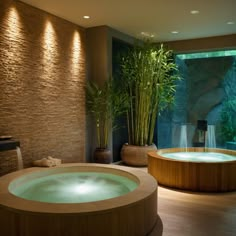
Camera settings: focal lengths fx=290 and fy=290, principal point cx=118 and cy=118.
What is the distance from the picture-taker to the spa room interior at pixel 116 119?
2979mm

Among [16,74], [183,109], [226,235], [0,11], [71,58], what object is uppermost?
[0,11]

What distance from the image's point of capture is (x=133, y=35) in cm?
700

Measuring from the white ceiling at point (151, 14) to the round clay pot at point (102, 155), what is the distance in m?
2.62

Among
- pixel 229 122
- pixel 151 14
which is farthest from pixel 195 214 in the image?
pixel 229 122

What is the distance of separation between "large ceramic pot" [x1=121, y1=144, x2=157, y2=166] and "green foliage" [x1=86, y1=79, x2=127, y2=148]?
0.58 meters

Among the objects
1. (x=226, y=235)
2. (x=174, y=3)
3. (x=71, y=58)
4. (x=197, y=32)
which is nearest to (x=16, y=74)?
(x=71, y=58)

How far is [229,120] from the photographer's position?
287 inches

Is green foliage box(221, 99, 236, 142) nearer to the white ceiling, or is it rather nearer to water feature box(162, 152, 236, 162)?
the white ceiling

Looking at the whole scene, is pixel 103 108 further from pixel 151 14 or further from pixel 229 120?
pixel 229 120

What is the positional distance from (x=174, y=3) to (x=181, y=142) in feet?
14.1

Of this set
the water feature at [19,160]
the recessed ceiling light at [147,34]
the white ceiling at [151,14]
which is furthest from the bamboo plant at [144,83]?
the water feature at [19,160]

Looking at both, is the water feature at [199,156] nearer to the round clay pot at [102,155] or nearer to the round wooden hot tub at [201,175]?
the round wooden hot tub at [201,175]

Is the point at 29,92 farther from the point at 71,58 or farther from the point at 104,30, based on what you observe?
the point at 104,30

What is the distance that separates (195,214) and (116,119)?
3660 mm
